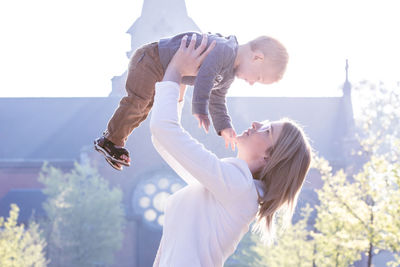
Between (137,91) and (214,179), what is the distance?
79 centimetres

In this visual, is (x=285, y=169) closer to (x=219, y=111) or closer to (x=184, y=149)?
(x=184, y=149)

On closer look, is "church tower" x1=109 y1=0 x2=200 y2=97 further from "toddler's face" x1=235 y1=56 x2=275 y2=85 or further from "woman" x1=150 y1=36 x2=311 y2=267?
"woman" x1=150 y1=36 x2=311 y2=267

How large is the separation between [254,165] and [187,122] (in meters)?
26.7

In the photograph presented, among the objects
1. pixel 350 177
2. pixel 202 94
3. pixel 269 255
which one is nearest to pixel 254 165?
pixel 202 94

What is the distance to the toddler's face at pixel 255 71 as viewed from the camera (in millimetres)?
2982

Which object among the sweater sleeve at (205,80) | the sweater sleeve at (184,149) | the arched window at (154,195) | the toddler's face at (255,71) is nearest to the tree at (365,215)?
the toddler's face at (255,71)

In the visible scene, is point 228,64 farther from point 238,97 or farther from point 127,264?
point 238,97

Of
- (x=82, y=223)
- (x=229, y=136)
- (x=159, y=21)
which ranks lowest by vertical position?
(x=82, y=223)

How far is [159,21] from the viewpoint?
3622 centimetres

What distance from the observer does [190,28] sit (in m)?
36.2

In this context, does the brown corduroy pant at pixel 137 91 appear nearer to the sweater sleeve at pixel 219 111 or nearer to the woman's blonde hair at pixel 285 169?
the sweater sleeve at pixel 219 111

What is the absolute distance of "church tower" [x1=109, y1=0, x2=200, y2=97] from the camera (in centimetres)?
3630

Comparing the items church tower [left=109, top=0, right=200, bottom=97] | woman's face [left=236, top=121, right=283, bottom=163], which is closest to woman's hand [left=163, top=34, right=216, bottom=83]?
woman's face [left=236, top=121, right=283, bottom=163]

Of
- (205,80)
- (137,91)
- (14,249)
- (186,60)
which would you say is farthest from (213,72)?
(14,249)
